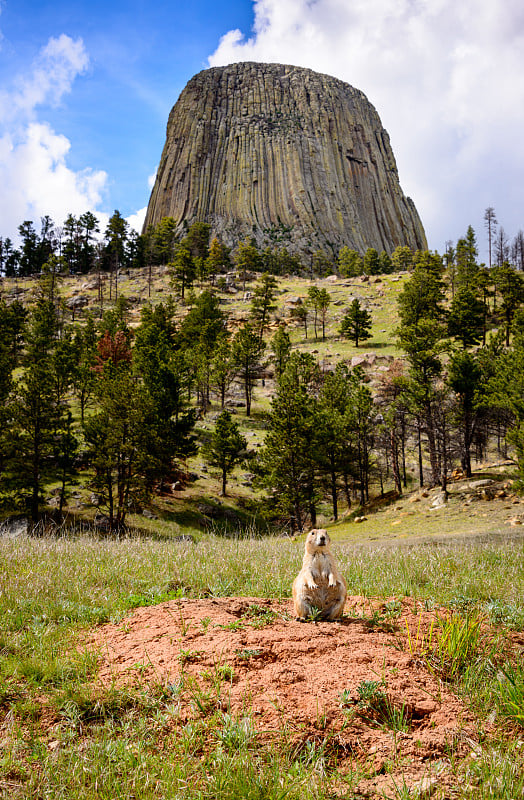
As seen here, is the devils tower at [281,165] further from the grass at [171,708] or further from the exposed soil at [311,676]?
the exposed soil at [311,676]

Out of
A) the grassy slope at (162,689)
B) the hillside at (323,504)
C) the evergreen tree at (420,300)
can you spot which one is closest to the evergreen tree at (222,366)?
the hillside at (323,504)

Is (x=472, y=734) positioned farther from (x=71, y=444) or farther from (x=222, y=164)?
(x=222, y=164)

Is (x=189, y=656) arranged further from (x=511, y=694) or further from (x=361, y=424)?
(x=361, y=424)

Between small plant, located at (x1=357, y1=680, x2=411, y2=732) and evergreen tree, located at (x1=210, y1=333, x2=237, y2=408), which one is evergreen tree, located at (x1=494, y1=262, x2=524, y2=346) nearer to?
evergreen tree, located at (x1=210, y1=333, x2=237, y2=408)

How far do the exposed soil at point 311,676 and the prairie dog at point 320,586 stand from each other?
17 centimetres

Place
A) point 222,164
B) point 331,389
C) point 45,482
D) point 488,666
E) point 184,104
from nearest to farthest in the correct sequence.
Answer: point 488,666 → point 45,482 → point 331,389 → point 222,164 → point 184,104

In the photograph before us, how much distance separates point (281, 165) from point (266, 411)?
131 m

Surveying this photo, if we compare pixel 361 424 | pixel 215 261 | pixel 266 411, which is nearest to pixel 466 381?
pixel 361 424

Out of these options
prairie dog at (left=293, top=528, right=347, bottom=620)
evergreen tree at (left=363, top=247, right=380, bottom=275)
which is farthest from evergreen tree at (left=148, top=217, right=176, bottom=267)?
prairie dog at (left=293, top=528, right=347, bottom=620)

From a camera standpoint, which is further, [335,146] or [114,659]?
[335,146]

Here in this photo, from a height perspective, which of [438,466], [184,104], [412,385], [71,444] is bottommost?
[438,466]

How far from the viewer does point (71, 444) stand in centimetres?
3291

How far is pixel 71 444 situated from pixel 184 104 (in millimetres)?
183252

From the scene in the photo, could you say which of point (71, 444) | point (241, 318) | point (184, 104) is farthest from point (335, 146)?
point (71, 444)
